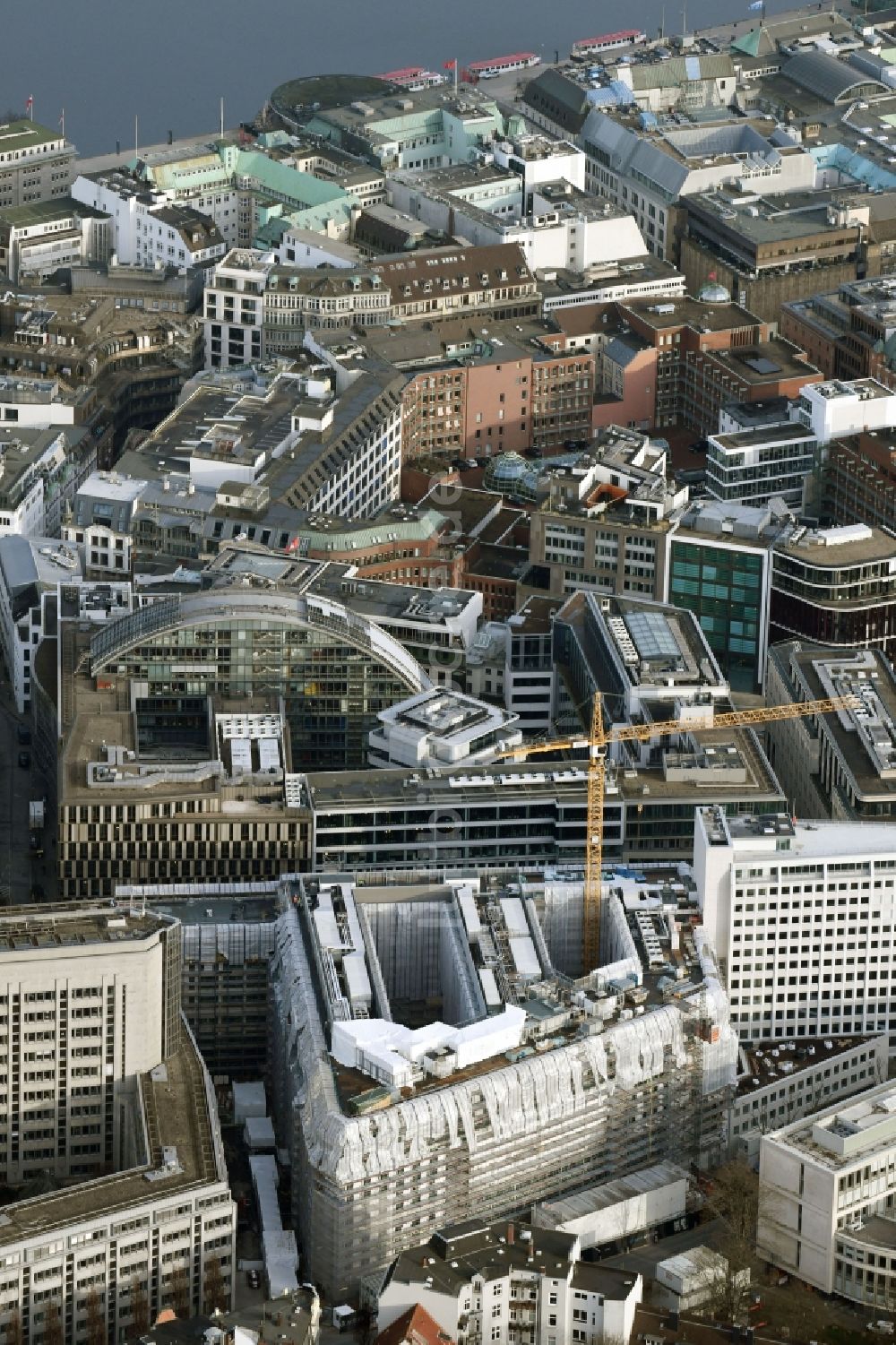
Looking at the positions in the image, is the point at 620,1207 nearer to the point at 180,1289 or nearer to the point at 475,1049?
the point at 475,1049

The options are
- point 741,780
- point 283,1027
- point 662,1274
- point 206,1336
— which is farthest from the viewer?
point 741,780

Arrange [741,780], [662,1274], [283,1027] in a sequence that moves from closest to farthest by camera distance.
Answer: [662,1274], [283,1027], [741,780]

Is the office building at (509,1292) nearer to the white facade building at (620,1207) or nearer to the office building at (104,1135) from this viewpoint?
the white facade building at (620,1207)

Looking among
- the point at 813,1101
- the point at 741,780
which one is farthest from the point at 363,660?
the point at 813,1101

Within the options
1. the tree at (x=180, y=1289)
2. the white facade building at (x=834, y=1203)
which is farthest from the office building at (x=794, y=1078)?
the tree at (x=180, y=1289)

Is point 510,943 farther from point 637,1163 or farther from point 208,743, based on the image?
point 208,743
